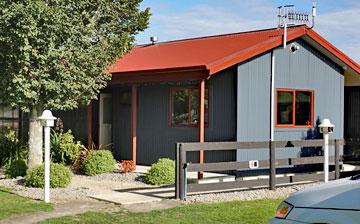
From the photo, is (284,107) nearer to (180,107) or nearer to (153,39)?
(180,107)

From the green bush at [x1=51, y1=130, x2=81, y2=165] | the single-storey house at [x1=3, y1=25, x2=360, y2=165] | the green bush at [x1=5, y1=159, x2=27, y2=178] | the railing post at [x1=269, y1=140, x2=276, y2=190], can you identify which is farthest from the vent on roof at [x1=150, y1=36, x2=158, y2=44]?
the railing post at [x1=269, y1=140, x2=276, y2=190]

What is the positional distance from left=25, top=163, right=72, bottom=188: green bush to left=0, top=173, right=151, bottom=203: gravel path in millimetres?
157

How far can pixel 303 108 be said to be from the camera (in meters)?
16.5

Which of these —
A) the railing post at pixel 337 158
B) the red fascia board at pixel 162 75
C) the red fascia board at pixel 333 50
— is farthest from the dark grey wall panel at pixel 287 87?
the railing post at pixel 337 158

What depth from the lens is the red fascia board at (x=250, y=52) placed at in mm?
13562

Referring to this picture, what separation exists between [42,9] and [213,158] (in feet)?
20.8

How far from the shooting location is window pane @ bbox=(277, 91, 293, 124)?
1577cm

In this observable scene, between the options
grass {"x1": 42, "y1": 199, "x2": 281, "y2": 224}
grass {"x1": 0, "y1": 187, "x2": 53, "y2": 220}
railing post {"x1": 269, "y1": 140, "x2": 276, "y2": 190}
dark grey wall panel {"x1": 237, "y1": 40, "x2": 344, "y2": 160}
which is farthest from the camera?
dark grey wall panel {"x1": 237, "y1": 40, "x2": 344, "y2": 160}

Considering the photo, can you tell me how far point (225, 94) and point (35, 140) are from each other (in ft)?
16.8

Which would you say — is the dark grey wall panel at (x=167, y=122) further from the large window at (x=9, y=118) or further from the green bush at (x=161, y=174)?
the large window at (x=9, y=118)

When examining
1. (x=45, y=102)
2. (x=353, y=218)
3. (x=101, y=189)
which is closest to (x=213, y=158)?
(x=101, y=189)

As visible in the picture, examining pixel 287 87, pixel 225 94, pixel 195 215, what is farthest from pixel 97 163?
pixel 195 215

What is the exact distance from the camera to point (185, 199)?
10812 mm

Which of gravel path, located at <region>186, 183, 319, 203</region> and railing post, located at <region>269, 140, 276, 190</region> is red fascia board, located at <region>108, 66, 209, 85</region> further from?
gravel path, located at <region>186, 183, 319, 203</region>
